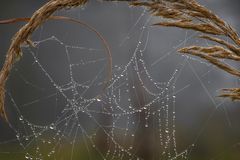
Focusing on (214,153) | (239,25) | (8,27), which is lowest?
(214,153)

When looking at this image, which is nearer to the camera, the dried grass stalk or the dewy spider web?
the dried grass stalk

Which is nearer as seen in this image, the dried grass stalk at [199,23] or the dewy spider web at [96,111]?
the dried grass stalk at [199,23]

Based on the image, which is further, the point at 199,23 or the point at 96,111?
the point at 96,111

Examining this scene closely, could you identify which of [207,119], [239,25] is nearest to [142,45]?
[207,119]

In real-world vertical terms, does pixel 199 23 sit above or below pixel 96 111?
above

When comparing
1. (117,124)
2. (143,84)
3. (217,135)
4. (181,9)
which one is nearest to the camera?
(181,9)

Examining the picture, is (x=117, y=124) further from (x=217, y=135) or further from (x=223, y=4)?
(x=223, y=4)

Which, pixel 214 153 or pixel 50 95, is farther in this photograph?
pixel 50 95

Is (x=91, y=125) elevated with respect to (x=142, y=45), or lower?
lower
